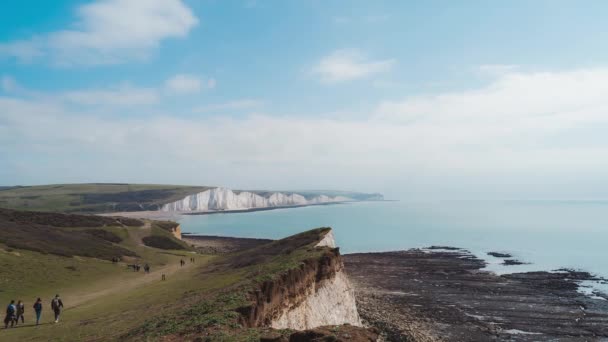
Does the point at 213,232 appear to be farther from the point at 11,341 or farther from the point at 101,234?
the point at 11,341

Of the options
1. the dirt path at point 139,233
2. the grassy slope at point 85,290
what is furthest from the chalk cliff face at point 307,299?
the dirt path at point 139,233

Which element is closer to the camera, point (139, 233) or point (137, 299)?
point (137, 299)

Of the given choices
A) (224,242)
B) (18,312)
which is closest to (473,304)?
(18,312)

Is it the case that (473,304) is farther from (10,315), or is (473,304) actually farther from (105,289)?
(10,315)

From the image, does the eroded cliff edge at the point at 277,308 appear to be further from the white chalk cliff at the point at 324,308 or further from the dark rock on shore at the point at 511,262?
the dark rock on shore at the point at 511,262

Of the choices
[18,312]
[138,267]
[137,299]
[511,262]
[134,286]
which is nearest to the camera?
[18,312]

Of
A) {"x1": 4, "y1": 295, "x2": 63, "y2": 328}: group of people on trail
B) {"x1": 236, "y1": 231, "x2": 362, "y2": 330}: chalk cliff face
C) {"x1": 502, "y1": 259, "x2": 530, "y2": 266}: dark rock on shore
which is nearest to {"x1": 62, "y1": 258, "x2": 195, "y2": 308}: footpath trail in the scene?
{"x1": 4, "y1": 295, "x2": 63, "y2": 328}: group of people on trail

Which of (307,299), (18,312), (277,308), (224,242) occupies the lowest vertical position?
(224,242)
